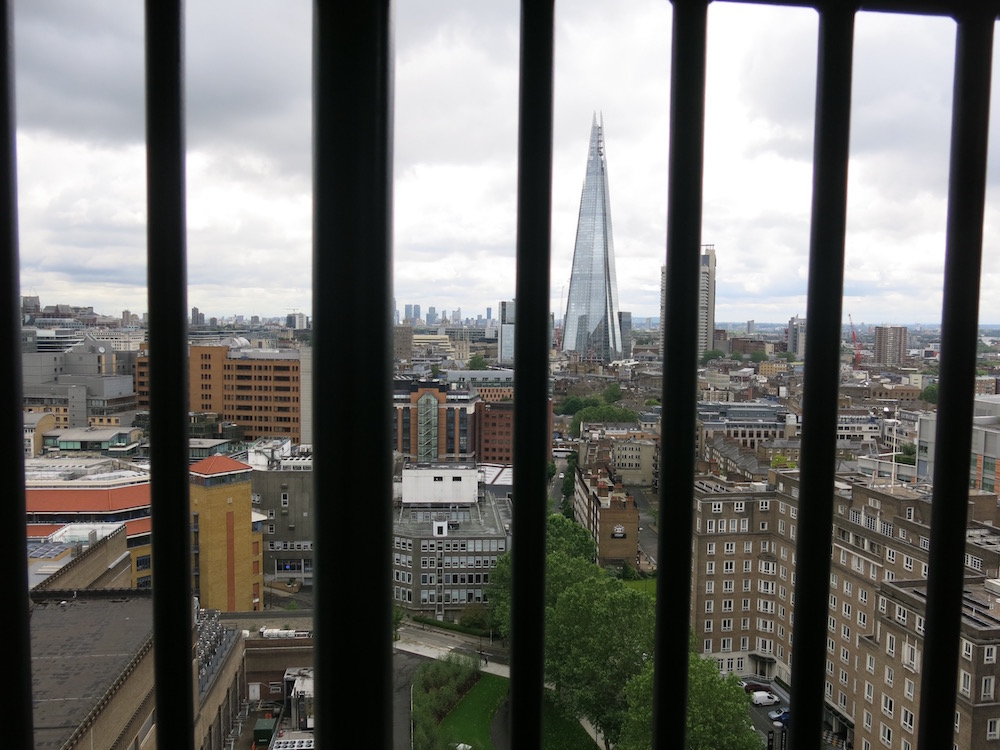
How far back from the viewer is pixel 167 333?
70 centimetres

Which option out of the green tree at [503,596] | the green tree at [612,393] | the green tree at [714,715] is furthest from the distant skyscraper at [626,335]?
the green tree at [714,715]

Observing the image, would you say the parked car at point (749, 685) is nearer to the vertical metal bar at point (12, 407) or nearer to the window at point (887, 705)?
the window at point (887, 705)

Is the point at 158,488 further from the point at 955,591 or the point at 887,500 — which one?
the point at 887,500

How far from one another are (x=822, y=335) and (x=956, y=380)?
207 millimetres

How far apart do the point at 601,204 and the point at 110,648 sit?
4437 millimetres

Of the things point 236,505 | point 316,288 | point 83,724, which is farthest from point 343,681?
point 83,724

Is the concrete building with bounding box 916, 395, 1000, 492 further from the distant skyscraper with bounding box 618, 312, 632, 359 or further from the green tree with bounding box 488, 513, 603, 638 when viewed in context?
the green tree with bounding box 488, 513, 603, 638

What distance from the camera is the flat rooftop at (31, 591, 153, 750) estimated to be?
4035mm

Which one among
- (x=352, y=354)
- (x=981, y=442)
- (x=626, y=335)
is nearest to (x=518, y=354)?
(x=352, y=354)

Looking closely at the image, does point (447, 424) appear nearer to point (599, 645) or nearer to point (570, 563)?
point (570, 563)

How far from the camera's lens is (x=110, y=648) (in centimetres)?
459

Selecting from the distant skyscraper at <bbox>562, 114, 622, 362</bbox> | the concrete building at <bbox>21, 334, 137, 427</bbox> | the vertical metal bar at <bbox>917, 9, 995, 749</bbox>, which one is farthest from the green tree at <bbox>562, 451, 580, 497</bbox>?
the vertical metal bar at <bbox>917, 9, 995, 749</bbox>

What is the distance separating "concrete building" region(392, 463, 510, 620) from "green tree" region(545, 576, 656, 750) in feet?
3.57

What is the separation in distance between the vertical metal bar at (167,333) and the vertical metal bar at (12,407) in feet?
0.38
